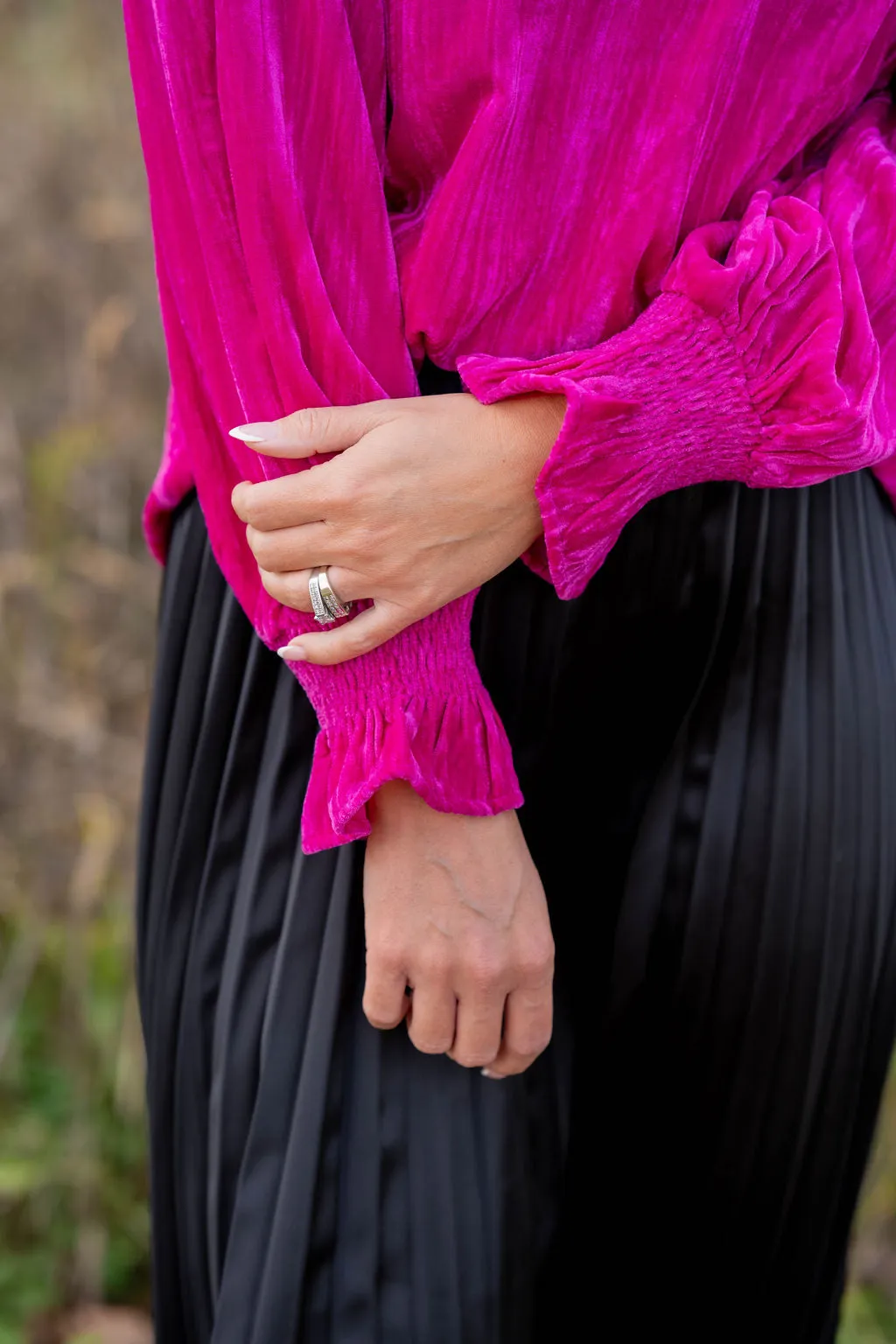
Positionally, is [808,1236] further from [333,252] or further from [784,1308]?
[333,252]

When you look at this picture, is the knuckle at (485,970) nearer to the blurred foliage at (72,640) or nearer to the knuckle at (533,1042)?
the knuckle at (533,1042)

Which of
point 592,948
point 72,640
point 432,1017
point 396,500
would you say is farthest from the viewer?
point 72,640

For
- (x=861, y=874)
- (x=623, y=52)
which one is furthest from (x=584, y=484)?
(x=861, y=874)

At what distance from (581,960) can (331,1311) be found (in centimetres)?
28

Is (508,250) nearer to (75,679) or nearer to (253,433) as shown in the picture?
(253,433)

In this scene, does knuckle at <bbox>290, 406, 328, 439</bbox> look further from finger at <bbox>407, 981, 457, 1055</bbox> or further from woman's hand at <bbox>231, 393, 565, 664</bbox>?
finger at <bbox>407, 981, 457, 1055</bbox>

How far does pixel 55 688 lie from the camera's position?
1.84 metres

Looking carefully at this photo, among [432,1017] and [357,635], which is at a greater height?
[357,635]

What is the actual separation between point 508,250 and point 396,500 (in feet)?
0.52

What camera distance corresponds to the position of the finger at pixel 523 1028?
27.9 inches

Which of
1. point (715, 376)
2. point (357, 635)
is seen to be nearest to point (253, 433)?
point (357, 635)

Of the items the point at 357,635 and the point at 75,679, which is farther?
the point at 75,679

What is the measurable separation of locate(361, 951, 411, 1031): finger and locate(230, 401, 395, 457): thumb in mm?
292

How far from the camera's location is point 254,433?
0.61m
